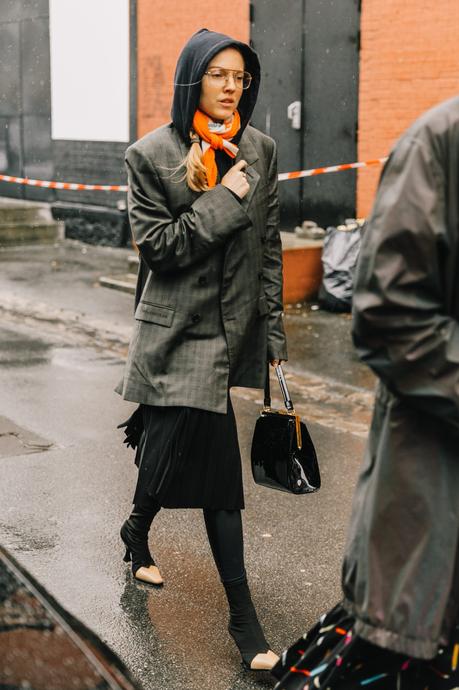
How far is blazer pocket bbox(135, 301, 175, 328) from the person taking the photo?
3861 millimetres

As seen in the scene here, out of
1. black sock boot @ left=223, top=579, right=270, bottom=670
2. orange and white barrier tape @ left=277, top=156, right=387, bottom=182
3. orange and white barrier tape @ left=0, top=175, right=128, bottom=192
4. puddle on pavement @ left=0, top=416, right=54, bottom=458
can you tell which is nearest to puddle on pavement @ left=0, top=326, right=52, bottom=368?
puddle on pavement @ left=0, top=416, right=54, bottom=458

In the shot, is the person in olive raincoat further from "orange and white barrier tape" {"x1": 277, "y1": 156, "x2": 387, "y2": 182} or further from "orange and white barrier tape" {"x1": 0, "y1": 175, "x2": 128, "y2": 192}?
"orange and white barrier tape" {"x1": 0, "y1": 175, "x2": 128, "y2": 192}

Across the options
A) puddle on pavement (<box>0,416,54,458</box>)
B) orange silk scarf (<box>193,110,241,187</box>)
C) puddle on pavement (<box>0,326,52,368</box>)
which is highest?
orange silk scarf (<box>193,110,241,187</box>)

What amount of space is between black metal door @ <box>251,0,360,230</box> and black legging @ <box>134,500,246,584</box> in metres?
7.90

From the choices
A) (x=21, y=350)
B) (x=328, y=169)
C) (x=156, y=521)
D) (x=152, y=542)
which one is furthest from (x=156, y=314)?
(x=328, y=169)

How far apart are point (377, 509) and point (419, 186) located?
0.67 metres

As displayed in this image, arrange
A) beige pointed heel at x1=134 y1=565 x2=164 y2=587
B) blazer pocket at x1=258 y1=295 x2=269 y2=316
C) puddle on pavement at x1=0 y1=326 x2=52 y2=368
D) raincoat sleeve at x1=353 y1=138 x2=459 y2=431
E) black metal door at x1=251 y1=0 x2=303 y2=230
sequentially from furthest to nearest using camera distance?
black metal door at x1=251 y1=0 x2=303 y2=230 < puddle on pavement at x1=0 y1=326 x2=52 y2=368 < beige pointed heel at x1=134 y1=565 x2=164 y2=587 < blazer pocket at x1=258 y1=295 x2=269 y2=316 < raincoat sleeve at x1=353 y1=138 x2=459 y2=431

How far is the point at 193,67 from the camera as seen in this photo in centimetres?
379

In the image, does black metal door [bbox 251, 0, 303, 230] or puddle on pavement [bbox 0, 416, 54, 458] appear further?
black metal door [bbox 251, 0, 303, 230]

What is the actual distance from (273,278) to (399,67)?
7006 millimetres

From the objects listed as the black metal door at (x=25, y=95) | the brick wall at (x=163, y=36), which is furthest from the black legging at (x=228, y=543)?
the black metal door at (x=25, y=95)

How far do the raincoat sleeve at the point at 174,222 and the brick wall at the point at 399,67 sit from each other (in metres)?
6.75

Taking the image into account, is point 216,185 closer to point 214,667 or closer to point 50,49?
point 214,667

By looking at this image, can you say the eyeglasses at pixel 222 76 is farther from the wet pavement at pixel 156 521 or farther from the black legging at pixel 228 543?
the wet pavement at pixel 156 521
